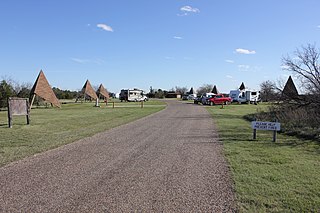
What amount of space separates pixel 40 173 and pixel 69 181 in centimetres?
102

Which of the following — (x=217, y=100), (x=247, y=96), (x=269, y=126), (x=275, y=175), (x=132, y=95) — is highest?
(x=132, y=95)

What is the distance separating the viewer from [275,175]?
21.0ft

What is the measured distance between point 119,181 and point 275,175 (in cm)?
333

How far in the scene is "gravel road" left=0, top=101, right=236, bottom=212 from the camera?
15.2ft

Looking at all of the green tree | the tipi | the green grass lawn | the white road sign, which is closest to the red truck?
the tipi

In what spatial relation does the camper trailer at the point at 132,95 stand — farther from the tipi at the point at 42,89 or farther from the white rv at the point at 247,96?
the tipi at the point at 42,89

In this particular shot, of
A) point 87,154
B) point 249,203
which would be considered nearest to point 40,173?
point 87,154

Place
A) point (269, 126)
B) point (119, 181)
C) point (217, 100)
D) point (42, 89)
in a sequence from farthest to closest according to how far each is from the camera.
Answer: point (217, 100) → point (42, 89) → point (269, 126) → point (119, 181)

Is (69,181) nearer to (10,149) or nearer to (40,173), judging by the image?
(40,173)

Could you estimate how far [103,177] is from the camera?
20.3 feet

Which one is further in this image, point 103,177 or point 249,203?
point 103,177

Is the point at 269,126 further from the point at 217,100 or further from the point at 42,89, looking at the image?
the point at 217,100

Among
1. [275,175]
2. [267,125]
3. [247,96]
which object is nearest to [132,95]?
[247,96]

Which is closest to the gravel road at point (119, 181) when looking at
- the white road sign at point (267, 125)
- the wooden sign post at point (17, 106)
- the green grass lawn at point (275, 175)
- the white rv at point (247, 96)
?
the green grass lawn at point (275, 175)
